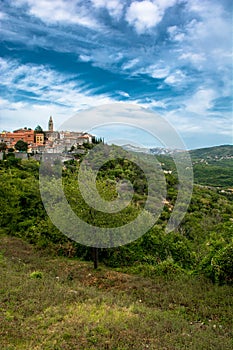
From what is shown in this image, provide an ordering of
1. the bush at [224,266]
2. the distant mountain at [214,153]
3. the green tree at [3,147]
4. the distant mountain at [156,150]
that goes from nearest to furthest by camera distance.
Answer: the bush at [224,266], the distant mountain at [156,150], the green tree at [3,147], the distant mountain at [214,153]

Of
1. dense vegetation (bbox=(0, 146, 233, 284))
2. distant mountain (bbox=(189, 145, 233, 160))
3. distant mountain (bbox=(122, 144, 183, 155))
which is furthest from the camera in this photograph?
distant mountain (bbox=(189, 145, 233, 160))

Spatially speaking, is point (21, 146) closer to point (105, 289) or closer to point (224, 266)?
point (105, 289)

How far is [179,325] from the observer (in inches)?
231

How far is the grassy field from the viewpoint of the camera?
5031 millimetres

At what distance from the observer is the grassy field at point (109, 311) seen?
503 centimetres

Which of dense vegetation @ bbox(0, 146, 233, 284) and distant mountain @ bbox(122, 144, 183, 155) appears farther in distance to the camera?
dense vegetation @ bbox(0, 146, 233, 284)

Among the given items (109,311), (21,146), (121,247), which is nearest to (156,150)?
(121,247)

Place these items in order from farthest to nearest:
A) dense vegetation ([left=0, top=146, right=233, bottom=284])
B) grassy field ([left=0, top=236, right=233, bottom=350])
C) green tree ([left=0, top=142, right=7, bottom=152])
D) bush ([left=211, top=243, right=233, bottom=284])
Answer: green tree ([left=0, top=142, right=7, bottom=152]), dense vegetation ([left=0, top=146, right=233, bottom=284]), bush ([left=211, top=243, right=233, bottom=284]), grassy field ([left=0, top=236, right=233, bottom=350])

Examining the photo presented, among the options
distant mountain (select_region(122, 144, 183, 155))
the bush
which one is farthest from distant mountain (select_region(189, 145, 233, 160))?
the bush

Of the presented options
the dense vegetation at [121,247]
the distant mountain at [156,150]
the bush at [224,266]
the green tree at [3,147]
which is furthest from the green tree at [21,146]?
the bush at [224,266]

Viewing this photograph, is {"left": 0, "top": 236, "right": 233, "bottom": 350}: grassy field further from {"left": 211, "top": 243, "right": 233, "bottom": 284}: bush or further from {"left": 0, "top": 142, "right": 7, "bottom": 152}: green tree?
{"left": 0, "top": 142, "right": 7, "bottom": 152}: green tree

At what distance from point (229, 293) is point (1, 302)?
577cm

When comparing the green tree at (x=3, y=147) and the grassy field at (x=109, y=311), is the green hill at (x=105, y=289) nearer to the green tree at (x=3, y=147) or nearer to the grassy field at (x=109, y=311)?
the grassy field at (x=109, y=311)

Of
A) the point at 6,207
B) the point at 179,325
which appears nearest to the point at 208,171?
the point at 6,207
